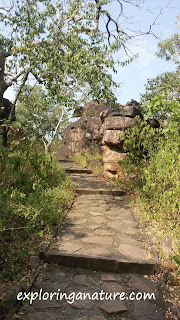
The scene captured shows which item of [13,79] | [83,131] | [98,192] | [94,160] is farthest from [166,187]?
[83,131]

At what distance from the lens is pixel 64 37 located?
734 cm

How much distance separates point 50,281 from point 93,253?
75 cm

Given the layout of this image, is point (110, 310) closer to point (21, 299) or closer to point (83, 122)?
point (21, 299)

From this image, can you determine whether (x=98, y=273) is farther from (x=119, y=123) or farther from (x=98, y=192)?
(x=119, y=123)

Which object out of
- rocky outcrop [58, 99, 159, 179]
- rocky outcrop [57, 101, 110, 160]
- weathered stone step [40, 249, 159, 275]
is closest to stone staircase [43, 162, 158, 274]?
weathered stone step [40, 249, 159, 275]

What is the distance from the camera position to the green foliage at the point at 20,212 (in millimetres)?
2910

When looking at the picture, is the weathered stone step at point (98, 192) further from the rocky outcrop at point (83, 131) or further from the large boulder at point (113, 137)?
the rocky outcrop at point (83, 131)

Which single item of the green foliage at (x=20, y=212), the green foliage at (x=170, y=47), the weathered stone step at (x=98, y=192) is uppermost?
the green foliage at (x=170, y=47)

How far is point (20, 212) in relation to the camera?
11.4ft

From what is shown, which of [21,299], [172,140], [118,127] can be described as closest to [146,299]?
[21,299]

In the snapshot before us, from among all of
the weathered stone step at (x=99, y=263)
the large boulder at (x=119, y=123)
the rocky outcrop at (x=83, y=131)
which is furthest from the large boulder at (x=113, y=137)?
the rocky outcrop at (x=83, y=131)

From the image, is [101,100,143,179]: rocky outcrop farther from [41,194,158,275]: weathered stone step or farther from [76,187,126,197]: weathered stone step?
[41,194,158,275]: weathered stone step

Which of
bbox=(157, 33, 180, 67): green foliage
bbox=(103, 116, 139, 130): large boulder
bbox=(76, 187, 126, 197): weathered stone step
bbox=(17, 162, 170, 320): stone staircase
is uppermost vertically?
bbox=(157, 33, 180, 67): green foliage

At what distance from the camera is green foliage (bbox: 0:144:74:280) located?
2910mm
